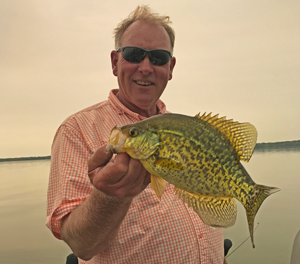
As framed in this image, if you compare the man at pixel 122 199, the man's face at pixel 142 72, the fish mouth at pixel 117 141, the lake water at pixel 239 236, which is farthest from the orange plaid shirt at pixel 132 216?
the lake water at pixel 239 236

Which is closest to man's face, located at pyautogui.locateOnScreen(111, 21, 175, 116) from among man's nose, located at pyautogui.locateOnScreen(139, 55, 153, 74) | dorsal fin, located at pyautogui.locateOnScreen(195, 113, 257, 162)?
man's nose, located at pyautogui.locateOnScreen(139, 55, 153, 74)

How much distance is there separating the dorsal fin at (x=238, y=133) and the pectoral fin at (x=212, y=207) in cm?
35

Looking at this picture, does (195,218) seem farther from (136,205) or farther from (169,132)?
(169,132)

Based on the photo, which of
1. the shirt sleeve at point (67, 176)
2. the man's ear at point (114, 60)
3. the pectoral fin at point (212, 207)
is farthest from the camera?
the man's ear at point (114, 60)

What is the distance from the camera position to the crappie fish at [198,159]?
5.69 feet

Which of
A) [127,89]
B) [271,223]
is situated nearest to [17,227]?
[271,223]

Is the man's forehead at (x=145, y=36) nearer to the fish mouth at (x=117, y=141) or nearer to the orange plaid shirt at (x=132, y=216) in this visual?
the orange plaid shirt at (x=132, y=216)

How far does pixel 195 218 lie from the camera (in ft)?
8.79

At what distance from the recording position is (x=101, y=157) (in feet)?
5.77

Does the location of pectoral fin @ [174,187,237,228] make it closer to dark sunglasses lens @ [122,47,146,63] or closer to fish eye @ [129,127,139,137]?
fish eye @ [129,127,139,137]

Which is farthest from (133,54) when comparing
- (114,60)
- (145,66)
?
(114,60)

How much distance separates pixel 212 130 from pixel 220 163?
0.78 ft

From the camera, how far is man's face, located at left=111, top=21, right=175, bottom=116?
3.13 m

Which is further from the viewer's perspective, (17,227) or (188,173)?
(17,227)
